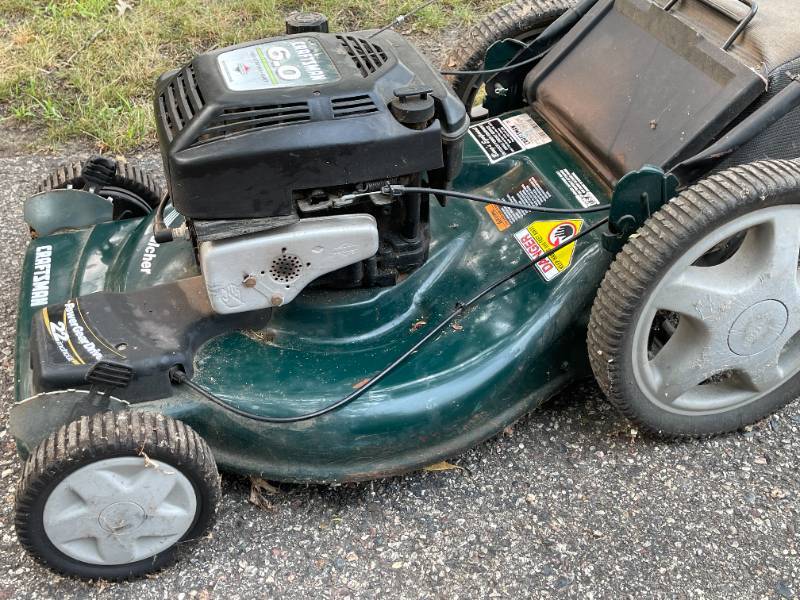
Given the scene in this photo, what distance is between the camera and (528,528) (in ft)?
6.19

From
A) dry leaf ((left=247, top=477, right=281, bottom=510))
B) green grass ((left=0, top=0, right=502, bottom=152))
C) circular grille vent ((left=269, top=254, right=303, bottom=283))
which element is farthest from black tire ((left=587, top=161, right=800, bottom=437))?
green grass ((left=0, top=0, right=502, bottom=152))

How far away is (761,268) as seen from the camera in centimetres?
179

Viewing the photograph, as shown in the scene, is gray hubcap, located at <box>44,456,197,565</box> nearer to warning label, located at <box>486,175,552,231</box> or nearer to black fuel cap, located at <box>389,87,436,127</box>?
black fuel cap, located at <box>389,87,436,127</box>

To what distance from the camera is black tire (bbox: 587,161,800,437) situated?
5.46 feet

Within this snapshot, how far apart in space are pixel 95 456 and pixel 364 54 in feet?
3.01

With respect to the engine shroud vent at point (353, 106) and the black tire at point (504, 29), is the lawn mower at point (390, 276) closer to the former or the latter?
the engine shroud vent at point (353, 106)

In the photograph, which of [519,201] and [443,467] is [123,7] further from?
[443,467]

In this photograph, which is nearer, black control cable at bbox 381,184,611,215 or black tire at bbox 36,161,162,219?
black control cable at bbox 381,184,611,215

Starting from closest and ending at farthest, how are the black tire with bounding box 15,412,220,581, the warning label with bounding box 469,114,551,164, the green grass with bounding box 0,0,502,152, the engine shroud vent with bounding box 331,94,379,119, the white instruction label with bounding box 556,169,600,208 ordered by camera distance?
the black tire with bounding box 15,412,220,581, the engine shroud vent with bounding box 331,94,379,119, the white instruction label with bounding box 556,169,600,208, the warning label with bounding box 469,114,551,164, the green grass with bounding box 0,0,502,152

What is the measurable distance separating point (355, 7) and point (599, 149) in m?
2.28

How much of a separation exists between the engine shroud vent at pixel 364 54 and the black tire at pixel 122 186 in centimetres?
74

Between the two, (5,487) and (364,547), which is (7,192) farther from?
(364,547)

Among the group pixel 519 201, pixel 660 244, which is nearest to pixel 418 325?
pixel 519 201

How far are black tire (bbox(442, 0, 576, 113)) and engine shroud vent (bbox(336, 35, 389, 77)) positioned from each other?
57cm
